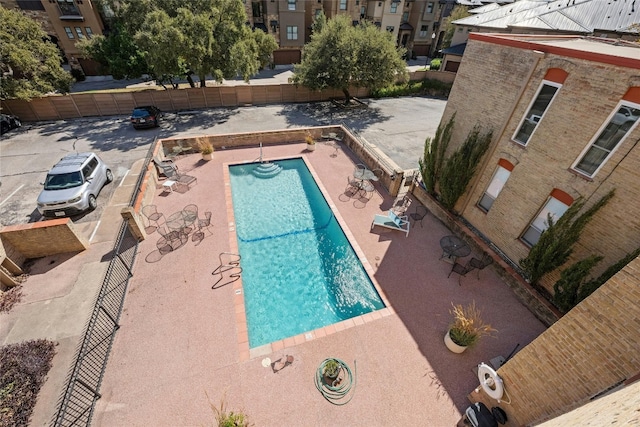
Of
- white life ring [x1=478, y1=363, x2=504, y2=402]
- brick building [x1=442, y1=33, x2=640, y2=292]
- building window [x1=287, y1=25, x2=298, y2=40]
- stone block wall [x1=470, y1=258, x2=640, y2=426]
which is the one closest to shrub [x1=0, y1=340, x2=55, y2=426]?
white life ring [x1=478, y1=363, x2=504, y2=402]

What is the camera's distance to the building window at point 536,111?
325 inches

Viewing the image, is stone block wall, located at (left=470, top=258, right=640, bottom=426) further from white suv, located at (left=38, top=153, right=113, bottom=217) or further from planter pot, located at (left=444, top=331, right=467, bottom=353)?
white suv, located at (left=38, top=153, right=113, bottom=217)

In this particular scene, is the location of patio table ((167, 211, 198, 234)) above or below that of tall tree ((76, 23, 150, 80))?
below

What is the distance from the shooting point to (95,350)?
7.30 m

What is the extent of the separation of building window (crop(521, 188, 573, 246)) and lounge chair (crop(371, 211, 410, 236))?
428 centimetres

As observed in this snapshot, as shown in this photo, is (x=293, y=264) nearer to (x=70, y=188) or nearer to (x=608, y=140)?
(x=608, y=140)

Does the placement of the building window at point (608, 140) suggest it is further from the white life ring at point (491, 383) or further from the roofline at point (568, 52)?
the white life ring at point (491, 383)

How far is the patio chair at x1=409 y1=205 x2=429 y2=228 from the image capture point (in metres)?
12.5

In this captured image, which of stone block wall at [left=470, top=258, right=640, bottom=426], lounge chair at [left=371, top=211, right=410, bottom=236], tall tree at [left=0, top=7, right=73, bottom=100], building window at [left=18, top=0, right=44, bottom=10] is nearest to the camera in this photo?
stone block wall at [left=470, top=258, right=640, bottom=426]

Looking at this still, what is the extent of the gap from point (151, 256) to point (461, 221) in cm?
1318

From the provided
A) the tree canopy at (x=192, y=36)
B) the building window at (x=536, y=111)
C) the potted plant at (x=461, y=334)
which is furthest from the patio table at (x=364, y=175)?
the tree canopy at (x=192, y=36)

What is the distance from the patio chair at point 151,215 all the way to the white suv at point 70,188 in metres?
3.09

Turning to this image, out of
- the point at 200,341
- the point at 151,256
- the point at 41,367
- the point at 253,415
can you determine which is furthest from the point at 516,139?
the point at 41,367

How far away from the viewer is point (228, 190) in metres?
14.0
